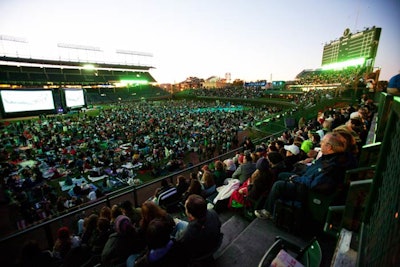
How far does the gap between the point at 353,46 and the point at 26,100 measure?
69171 mm

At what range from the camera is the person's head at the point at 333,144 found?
8.93ft

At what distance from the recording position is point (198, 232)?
2.37m

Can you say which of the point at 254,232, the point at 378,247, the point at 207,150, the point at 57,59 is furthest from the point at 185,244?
the point at 57,59

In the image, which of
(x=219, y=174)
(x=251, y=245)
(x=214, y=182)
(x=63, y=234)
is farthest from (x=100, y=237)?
(x=219, y=174)

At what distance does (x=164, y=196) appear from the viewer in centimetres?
448

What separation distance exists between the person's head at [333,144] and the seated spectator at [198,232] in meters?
1.97

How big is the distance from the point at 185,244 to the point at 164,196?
227 cm

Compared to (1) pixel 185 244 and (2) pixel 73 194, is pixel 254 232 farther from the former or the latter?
(2) pixel 73 194

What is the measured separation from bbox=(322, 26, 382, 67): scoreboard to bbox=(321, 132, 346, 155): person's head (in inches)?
1922

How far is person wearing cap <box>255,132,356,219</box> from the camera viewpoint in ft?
8.56

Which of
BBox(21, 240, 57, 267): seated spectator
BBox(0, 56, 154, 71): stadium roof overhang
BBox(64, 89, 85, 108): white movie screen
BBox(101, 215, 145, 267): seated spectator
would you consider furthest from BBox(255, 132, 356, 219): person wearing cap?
BBox(0, 56, 154, 71): stadium roof overhang

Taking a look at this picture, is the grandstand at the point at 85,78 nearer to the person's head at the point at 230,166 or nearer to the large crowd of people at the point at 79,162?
the large crowd of people at the point at 79,162

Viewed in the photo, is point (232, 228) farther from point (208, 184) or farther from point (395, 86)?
point (395, 86)

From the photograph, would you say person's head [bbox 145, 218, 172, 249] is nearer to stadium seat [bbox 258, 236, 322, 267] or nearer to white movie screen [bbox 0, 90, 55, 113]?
stadium seat [bbox 258, 236, 322, 267]
